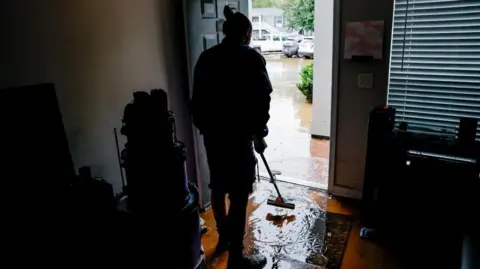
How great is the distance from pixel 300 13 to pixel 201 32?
10.8 metres

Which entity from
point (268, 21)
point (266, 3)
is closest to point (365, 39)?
point (268, 21)

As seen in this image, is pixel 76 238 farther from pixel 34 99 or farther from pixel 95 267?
pixel 34 99

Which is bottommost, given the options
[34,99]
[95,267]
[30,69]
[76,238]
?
[95,267]

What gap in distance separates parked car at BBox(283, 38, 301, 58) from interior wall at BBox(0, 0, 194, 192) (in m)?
10.8

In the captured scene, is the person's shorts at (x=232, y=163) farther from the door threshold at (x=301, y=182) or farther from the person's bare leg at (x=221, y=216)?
the door threshold at (x=301, y=182)

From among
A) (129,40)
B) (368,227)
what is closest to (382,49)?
(368,227)

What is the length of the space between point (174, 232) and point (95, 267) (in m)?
0.41

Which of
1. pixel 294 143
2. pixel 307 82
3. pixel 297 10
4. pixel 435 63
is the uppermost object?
pixel 297 10

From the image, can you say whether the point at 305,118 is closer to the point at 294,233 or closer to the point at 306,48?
the point at 294,233

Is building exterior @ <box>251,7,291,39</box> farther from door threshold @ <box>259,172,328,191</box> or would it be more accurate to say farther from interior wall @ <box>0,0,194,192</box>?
interior wall @ <box>0,0,194,192</box>

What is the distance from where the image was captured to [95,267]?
1.75 m

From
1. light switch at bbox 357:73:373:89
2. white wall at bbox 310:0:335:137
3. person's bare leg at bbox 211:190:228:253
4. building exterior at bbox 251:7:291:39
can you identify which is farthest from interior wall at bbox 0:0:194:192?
building exterior at bbox 251:7:291:39

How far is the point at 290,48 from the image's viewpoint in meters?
13.0

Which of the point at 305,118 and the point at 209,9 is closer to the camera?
the point at 209,9
